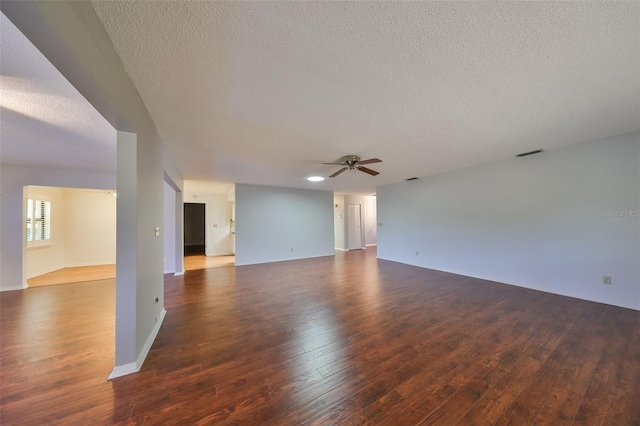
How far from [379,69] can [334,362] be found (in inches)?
95.9

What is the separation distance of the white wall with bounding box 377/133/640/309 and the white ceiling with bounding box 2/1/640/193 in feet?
2.04

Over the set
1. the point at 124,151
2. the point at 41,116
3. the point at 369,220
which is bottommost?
the point at 369,220

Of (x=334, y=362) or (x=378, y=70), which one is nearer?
(x=378, y=70)

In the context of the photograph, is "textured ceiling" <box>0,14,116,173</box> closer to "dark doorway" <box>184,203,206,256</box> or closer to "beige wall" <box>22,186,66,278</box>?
"beige wall" <box>22,186,66,278</box>

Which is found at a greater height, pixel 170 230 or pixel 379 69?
pixel 379 69

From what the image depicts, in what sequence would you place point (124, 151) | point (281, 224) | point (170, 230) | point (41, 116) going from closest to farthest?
point (124, 151), point (41, 116), point (170, 230), point (281, 224)

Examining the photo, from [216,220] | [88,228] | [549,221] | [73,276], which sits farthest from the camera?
[216,220]

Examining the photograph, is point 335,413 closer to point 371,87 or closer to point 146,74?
point 371,87

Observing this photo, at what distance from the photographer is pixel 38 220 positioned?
5031mm

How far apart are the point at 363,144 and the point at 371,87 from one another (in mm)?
1310

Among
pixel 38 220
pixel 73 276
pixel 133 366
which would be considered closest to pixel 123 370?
pixel 133 366

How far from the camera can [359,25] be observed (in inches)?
48.9

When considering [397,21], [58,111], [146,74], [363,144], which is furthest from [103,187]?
[397,21]

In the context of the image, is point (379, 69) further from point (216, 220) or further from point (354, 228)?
point (354, 228)
